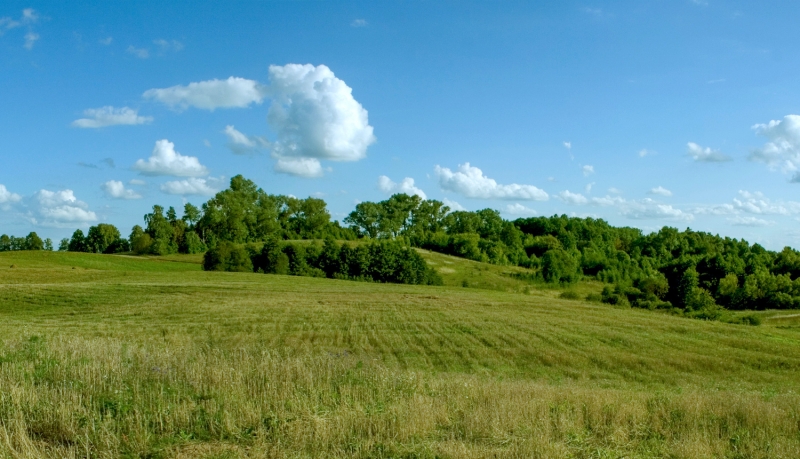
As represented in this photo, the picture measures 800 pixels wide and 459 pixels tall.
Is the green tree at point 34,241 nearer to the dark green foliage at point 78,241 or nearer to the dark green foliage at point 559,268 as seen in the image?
the dark green foliage at point 78,241

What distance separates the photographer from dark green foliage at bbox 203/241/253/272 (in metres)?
82.9

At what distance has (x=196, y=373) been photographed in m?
9.46

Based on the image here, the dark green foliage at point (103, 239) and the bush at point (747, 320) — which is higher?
the dark green foliage at point (103, 239)

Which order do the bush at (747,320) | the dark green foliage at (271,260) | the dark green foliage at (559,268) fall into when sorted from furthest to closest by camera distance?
the dark green foliage at (559,268)
the dark green foliage at (271,260)
the bush at (747,320)

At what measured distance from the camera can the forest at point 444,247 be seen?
87.4 metres

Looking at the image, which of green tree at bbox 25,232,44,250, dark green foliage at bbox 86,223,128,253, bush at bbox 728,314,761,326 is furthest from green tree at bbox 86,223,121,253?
bush at bbox 728,314,761,326

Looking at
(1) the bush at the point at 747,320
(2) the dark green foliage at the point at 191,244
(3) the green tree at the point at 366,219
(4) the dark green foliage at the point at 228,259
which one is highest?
(3) the green tree at the point at 366,219

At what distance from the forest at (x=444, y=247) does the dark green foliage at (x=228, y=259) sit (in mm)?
137

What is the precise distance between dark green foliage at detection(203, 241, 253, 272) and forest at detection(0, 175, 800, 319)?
14 centimetres

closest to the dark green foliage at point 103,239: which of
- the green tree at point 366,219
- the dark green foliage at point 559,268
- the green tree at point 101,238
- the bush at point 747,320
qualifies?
the green tree at point 101,238

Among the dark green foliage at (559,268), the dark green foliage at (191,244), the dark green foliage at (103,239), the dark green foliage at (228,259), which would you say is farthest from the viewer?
the dark green foliage at (103,239)

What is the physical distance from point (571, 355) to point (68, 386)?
843 inches

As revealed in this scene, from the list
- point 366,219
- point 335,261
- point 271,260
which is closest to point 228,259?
point 271,260

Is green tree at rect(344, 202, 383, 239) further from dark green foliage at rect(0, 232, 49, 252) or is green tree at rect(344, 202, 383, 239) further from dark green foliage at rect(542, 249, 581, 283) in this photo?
dark green foliage at rect(0, 232, 49, 252)
